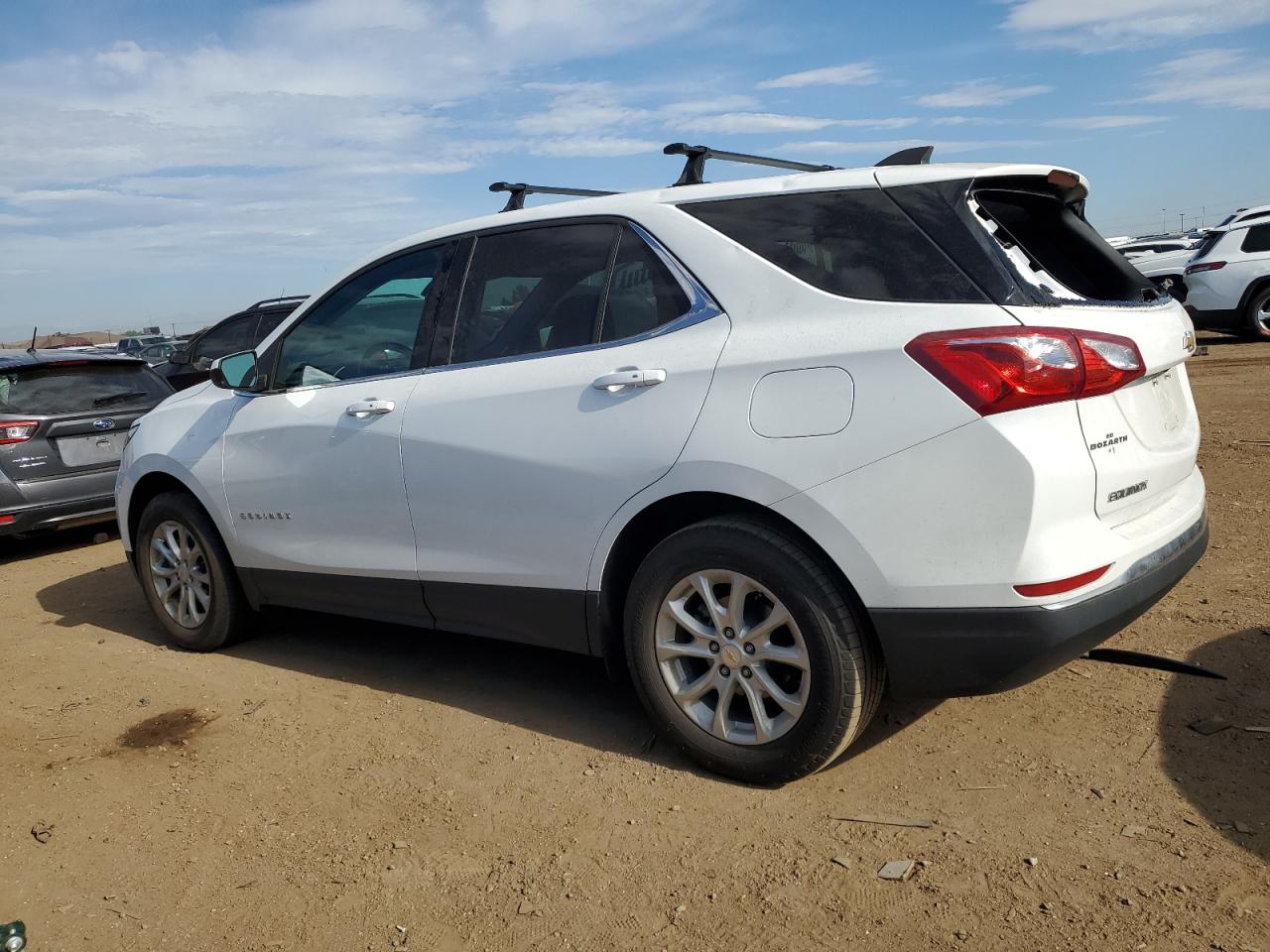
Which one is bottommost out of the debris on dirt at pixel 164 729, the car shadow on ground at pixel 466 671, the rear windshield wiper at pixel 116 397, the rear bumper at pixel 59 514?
the car shadow on ground at pixel 466 671

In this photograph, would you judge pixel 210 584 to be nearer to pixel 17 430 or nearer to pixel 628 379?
pixel 628 379

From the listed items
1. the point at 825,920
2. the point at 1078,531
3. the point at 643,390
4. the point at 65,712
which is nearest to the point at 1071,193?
the point at 1078,531

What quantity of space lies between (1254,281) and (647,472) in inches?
577

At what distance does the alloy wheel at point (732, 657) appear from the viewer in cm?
335

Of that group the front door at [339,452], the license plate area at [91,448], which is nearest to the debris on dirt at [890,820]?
the front door at [339,452]

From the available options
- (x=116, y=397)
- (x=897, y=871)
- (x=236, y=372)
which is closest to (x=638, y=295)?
(x=897, y=871)

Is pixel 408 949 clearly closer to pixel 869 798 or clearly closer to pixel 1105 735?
pixel 869 798

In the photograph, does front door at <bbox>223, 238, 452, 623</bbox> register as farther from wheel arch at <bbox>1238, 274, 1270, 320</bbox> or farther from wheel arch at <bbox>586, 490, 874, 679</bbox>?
wheel arch at <bbox>1238, 274, 1270, 320</bbox>

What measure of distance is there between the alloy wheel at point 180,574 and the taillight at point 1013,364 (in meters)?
3.72

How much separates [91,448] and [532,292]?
5.45 meters

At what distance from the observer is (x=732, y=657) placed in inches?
135

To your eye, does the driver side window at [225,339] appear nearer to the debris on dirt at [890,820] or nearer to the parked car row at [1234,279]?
the debris on dirt at [890,820]

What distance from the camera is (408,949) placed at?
2.80 m

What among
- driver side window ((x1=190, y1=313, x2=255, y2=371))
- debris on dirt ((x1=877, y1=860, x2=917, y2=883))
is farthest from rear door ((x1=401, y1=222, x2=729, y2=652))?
driver side window ((x1=190, y1=313, x2=255, y2=371))
